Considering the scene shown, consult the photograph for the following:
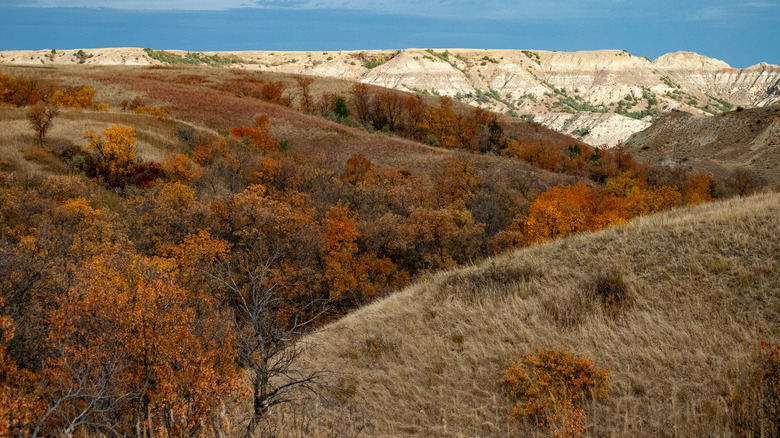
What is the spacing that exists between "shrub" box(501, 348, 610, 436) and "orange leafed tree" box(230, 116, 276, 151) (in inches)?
2043

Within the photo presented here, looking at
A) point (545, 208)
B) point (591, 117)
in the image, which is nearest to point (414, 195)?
point (545, 208)

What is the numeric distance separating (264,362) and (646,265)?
966cm

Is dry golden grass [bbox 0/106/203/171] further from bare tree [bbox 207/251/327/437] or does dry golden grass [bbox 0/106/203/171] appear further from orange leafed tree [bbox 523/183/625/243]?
bare tree [bbox 207/251/327/437]

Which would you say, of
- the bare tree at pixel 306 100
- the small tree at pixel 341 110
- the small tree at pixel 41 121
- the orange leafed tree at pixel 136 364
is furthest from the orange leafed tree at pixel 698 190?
the small tree at pixel 41 121

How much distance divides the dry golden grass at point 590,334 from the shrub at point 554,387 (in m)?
0.24

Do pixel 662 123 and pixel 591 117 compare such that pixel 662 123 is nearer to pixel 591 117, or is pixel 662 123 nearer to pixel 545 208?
pixel 591 117

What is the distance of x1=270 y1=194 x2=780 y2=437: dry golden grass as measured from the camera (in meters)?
7.09

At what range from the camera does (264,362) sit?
664 cm

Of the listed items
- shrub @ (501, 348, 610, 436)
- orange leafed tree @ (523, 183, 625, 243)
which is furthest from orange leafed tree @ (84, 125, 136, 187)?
shrub @ (501, 348, 610, 436)

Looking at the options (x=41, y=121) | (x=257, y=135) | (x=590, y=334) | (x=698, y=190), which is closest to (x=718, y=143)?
(x=698, y=190)

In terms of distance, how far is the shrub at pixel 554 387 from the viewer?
7.12m

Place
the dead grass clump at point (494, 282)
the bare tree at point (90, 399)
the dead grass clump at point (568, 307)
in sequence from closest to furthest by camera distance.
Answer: the bare tree at point (90, 399), the dead grass clump at point (568, 307), the dead grass clump at point (494, 282)

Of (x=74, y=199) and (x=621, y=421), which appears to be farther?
(x=74, y=199)

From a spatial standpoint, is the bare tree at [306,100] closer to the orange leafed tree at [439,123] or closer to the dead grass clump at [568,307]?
the orange leafed tree at [439,123]
